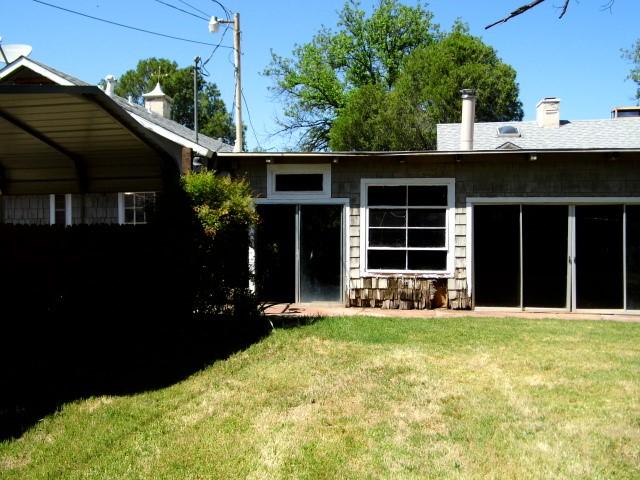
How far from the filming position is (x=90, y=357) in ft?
21.2

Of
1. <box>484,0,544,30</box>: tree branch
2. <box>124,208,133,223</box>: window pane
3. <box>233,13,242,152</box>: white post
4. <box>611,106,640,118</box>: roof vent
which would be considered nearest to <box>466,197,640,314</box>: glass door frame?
<box>124,208,133,223</box>: window pane

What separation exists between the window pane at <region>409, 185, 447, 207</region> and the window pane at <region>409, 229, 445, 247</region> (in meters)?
0.52

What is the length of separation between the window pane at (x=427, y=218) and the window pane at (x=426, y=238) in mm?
122

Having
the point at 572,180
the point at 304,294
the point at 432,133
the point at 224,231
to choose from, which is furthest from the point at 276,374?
the point at 432,133

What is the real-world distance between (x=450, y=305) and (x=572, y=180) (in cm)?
325

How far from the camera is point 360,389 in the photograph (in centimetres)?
561

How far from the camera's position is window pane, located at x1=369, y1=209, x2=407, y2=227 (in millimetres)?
11195

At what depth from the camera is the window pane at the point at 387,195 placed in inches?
441

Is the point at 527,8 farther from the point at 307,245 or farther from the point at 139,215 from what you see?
the point at 139,215

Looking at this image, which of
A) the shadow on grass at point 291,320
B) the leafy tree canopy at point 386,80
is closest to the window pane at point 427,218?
the shadow on grass at point 291,320

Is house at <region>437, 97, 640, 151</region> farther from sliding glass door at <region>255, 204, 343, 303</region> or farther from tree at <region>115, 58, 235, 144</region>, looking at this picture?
tree at <region>115, 58, 235, 144</region>

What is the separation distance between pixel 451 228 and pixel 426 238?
0.51m

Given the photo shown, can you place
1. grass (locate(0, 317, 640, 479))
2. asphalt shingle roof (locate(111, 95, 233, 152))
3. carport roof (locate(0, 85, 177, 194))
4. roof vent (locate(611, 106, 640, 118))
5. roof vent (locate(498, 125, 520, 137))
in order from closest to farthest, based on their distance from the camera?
grass (locate(0, 317, 640, 479)) < carport roof (locate(0, 85, 177, 194)) < asphalt shingle roof (locate(111, 95, 233, 152)) < roof vent (locate(498, 125, 520, 137)) < roof vent (locate(611, 106, 640, 118))

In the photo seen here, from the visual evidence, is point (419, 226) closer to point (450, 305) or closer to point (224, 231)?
point (450, 305)
